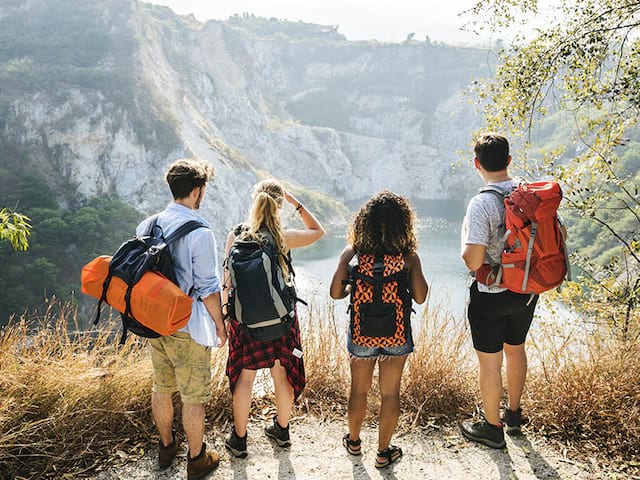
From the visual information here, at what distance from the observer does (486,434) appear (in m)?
2.33

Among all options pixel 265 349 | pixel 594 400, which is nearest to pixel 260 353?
pixel 265 349

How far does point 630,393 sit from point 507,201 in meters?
1.23

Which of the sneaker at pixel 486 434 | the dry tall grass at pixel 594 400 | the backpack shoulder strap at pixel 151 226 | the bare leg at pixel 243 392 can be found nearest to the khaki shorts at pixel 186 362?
the bare leg at pixel 243 392

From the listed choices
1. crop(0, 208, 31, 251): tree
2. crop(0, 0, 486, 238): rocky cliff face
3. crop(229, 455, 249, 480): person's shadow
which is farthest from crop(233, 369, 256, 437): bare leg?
crop(0, 0, 486, 238): rocky cliff face

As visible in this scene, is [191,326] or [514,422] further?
[514,422]

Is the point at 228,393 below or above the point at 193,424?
below

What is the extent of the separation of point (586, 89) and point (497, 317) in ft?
6.27

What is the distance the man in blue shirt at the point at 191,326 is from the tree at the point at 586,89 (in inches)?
91.0

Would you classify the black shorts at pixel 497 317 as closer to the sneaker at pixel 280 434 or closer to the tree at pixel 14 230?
the sneaker at pixel 280 434

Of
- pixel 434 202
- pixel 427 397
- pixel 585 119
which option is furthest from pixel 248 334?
pixel 434 202

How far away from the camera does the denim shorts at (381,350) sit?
2.08 metres

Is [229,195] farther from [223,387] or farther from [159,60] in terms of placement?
[223,387]

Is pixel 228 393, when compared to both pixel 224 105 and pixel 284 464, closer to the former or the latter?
pixel 284 464

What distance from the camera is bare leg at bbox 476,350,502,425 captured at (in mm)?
2229
